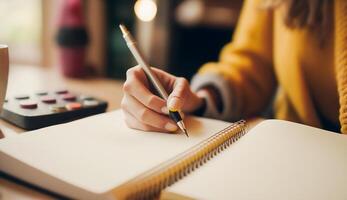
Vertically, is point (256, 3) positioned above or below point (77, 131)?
above

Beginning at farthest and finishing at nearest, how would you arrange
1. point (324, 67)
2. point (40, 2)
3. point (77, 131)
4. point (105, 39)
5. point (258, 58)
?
point (105, 39), point (40, 2), point (258, 58), point (324, 67), point (77, 131)

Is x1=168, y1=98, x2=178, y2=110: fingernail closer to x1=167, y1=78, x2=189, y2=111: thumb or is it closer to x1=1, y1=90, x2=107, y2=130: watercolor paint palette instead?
x1=167, y1=78, x2=189, y2=111: thumb

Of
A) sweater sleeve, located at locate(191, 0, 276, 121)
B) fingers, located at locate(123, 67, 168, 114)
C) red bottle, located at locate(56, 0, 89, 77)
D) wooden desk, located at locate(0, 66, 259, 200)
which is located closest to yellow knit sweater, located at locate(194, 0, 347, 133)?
sweater sleeve, located at locate(191, 0, 276, 121)

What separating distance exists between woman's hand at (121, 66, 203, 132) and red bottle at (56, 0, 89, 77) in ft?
1.50

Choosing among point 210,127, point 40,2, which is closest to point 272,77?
point 210,127

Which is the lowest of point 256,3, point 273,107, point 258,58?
point 273,107

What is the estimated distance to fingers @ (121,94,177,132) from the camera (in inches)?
16.5

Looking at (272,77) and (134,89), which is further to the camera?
(272,77)

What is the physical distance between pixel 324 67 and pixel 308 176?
41cm

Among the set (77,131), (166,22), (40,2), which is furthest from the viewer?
(166,22)

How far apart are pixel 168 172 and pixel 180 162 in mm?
17

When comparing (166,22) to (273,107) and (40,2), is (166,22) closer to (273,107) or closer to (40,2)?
(40,2)

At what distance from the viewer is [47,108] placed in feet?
1.63

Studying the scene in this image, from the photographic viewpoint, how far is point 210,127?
1.50 ft
